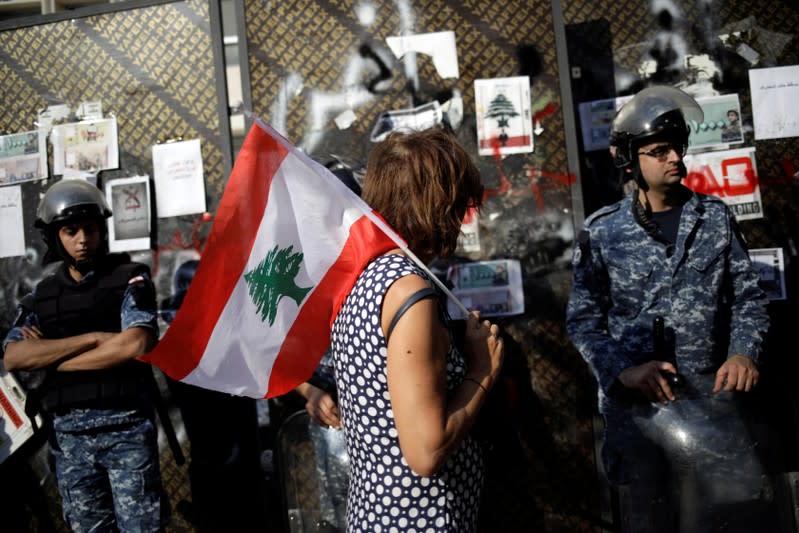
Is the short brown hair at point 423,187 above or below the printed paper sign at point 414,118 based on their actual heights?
below

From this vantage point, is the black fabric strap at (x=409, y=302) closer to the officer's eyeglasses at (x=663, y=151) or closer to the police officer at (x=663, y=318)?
the police officer at (x=663, y=318)

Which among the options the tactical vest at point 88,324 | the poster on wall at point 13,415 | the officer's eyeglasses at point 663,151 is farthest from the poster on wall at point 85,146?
the officer's eyeglasses at point 663,151

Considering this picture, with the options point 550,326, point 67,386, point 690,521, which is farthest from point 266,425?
→ point 690,521

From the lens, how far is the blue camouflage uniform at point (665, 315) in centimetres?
277

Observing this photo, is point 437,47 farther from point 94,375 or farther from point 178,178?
point 94,375

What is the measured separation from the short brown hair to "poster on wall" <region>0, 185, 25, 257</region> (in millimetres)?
3005

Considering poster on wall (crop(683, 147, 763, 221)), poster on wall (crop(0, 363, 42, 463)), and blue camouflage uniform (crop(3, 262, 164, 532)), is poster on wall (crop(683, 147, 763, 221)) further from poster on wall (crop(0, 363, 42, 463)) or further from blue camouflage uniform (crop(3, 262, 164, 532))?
poster on wall (crop(0, 363, 42, 463))

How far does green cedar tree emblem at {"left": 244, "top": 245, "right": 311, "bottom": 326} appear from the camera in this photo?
193cm

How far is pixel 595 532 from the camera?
3.58 metres

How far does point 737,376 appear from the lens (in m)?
2.63

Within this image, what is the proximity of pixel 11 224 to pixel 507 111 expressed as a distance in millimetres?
2671

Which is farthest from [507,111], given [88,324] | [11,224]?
[11,224]

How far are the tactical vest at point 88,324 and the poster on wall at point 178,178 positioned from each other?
20.2 inches

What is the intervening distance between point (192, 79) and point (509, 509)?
106 inches
